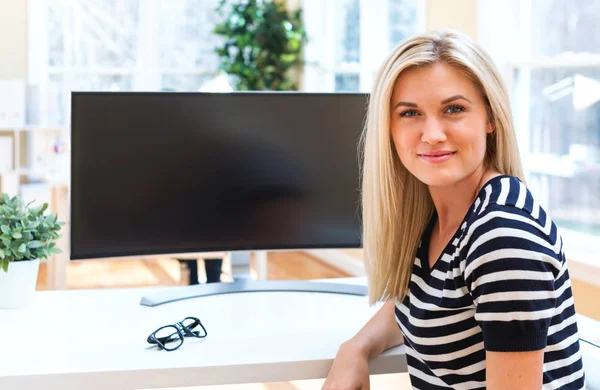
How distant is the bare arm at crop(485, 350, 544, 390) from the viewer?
1021 millimetres

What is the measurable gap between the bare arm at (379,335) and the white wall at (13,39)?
526 cm

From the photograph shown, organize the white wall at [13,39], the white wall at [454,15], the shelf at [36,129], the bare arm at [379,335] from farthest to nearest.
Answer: the white wall at [13,39] → the shelf at [36,129] → the white wall at [454,15] → the bare arm at [379,335]

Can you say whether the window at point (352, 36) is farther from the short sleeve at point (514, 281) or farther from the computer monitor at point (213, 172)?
the short sleeve at point (514, 281)

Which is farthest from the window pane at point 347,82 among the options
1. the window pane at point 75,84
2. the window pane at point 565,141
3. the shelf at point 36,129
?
the shelf at point 36,129

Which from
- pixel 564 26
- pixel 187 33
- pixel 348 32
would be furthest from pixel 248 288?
pixel 187 33

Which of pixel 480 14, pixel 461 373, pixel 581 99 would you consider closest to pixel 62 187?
pixel 480 14

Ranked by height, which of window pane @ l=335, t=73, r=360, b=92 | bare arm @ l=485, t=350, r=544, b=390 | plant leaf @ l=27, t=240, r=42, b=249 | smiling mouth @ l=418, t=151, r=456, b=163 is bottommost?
bare arm @ l=485, t=350, r=544, b=390

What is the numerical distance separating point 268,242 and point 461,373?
754 mm

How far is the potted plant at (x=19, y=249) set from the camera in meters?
1.64

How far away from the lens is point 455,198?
1.30 m

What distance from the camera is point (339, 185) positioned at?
1.86 metres

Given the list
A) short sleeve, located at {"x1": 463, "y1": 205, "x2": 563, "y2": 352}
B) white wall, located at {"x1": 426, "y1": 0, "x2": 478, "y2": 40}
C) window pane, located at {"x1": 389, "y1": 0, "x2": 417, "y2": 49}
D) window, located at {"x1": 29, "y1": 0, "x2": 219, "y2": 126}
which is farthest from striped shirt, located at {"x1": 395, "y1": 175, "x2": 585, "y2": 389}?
window, located at {"x1": 29, "y1": 0, "x2": 219, "y2": 126}

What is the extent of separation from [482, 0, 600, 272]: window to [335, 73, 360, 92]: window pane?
1.92 metres

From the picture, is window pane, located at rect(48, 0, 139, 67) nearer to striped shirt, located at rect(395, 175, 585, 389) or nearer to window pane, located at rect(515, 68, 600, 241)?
window pane, located at rect(515, 68, 600, 241)
